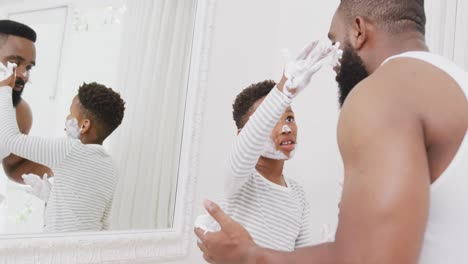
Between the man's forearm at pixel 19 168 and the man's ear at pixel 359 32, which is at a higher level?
the man's ear at pixel 359 32

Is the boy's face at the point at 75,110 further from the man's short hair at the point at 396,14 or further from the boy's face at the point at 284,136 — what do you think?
the man's short hair at the point at 396,14

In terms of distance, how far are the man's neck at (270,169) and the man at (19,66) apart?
0.51 meters

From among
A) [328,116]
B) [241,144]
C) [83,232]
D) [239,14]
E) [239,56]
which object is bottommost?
[83,232]

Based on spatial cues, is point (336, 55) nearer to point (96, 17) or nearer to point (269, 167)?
point (269, 167)

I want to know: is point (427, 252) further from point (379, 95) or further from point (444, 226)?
point (379, 95)

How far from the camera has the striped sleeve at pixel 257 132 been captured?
3.04ft

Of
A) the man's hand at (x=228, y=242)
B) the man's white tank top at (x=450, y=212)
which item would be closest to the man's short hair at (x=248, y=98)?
the man's hand at (x=228, y=242)

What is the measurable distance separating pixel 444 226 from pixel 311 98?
1144 millimetres

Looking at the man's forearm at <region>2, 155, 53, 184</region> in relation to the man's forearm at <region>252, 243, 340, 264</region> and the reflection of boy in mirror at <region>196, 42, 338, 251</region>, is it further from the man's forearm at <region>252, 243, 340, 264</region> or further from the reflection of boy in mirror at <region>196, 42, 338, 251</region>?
the man's forearm at <region>252, 243, 340, 264</region>

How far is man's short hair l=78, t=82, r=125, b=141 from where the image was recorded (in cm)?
103

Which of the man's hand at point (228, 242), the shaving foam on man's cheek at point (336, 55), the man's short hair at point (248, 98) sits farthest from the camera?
the man's short hair at point (248, 98)

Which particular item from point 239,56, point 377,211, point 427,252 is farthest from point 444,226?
point 239,56

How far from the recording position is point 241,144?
95 centimetres

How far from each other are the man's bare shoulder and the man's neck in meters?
0.53
